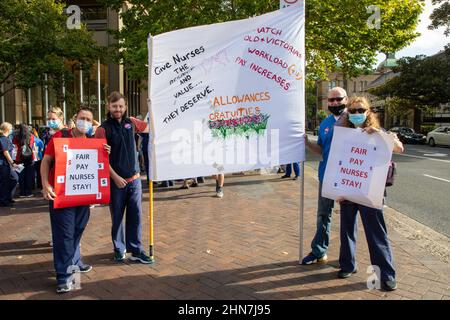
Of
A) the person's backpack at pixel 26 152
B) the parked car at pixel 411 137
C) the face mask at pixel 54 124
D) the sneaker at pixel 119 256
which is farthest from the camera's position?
the parked car at pixel 411 137

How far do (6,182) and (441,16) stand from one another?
3210 cm

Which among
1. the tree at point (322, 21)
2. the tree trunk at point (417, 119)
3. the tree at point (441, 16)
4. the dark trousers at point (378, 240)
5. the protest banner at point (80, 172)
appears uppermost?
the tree at point (441, 16)

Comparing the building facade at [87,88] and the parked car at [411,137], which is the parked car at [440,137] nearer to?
the parked car at [411,137]

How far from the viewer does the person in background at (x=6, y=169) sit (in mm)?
8484

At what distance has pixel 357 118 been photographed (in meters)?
4.02

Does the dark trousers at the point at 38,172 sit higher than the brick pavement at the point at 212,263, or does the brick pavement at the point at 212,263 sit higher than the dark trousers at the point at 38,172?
the dark trousers at the point at 38,172

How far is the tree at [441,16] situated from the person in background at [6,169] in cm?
3158

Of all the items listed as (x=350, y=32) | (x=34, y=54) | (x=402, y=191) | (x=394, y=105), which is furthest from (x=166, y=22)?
(x=394, y=105)

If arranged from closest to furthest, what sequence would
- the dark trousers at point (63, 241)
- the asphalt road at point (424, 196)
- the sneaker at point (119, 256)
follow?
the dark trousers at point (63, 241)
the sneaker at point (119, 256)
the asphalt road at point (424, 196)

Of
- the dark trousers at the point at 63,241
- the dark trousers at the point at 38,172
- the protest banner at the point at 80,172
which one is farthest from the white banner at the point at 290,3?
the dark trousers at the point at 38,172

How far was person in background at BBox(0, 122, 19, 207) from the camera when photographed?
8.48 metres

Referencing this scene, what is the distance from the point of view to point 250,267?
4.65m

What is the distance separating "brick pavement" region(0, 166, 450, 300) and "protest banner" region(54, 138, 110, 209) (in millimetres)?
862

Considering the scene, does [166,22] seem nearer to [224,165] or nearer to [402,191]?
[402,191]
